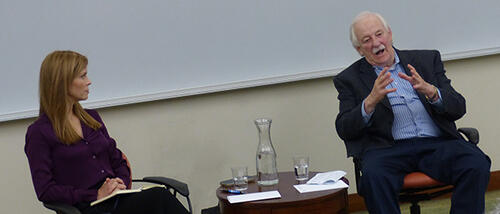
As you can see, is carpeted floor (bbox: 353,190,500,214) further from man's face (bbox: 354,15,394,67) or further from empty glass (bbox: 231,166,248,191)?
empty glass (bbox: 231,166,248,191)

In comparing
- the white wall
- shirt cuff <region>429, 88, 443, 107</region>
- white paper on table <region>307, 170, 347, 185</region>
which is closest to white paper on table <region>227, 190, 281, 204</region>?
white paper on table <region>307, 170, 347, 185</region>

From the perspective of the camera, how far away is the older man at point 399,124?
3.22 meters

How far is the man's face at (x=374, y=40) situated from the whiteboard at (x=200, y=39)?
695 mm

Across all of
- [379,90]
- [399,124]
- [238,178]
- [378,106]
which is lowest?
[238,178]

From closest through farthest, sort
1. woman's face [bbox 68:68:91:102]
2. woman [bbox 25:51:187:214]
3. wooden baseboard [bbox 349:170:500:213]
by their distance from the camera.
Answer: woman [bbox 25:51:187:214] → woman's face [bbox 68:68:91:102] → wooden baseboard [bbox 349:170:500:213]

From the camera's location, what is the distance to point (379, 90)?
3.25 m

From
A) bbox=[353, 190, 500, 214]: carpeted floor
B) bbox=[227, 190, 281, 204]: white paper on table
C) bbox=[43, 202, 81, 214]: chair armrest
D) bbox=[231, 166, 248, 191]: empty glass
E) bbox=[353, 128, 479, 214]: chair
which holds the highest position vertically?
bbox=[43, 202, 81, 214]: chair armrest

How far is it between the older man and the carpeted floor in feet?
2.97

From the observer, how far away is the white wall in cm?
408

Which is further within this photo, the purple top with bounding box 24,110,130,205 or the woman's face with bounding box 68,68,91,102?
the woman's face with bounding box 68,68,91,102

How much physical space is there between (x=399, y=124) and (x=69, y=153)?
1640 mm

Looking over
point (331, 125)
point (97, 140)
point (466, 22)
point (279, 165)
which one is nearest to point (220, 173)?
point (279, 165)

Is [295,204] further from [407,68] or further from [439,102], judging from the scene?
[407,68]

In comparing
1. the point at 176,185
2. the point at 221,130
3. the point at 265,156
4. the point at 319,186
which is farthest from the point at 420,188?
the point at 221,130
